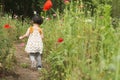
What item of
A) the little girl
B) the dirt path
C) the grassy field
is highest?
the grassy field

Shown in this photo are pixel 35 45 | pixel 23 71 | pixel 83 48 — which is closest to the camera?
pixel 83 48

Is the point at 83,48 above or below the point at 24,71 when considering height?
above

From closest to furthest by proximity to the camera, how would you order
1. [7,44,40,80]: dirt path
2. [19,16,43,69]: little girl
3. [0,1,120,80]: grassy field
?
[0,1,120,80]: grassy field → [7,44,40,80]: dirt path → [19,16,43,69]: little girl

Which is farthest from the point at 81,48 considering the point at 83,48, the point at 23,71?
the point at 23,71

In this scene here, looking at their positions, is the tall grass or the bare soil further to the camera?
the bare soil

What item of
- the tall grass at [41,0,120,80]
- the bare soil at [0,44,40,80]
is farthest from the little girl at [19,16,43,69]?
the tall grass at [41,0,120,80]

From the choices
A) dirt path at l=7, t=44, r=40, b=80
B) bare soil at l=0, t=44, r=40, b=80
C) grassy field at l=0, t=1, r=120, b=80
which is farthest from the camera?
dirt path at l=7, t=44, r=40, b=80

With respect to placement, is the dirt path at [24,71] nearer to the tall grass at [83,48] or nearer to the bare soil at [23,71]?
the bare soil at [23,71]

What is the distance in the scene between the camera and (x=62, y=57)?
5719 millimetres

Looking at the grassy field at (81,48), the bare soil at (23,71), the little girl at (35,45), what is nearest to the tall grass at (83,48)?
the grassy field at (81,48)

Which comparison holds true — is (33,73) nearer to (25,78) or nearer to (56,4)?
(25,78)

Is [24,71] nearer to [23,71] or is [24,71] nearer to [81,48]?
[23,71]

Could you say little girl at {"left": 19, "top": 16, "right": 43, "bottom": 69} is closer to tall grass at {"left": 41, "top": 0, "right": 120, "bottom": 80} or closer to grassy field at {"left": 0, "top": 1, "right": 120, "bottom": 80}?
grassy field at {"left": 0, "top": 1, "right": 120, "bottom": 80}

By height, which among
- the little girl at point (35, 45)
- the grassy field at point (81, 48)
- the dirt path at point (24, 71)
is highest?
the grassy field at point (81, 48)
